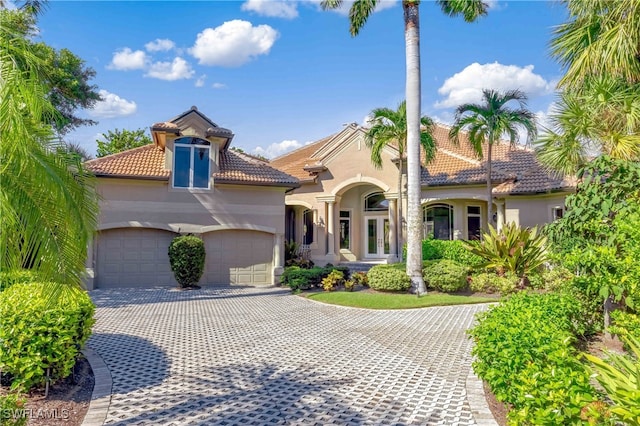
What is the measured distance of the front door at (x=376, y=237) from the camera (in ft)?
84.5

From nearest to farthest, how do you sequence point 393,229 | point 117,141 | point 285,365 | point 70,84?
point 285,365, point 70,84, point 393,229, point 117,141

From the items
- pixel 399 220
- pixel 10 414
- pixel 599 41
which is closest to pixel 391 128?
pixel 399 220

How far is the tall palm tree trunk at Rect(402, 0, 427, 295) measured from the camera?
51.5 ft

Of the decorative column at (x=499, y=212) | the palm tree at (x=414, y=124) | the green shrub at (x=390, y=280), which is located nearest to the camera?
the green shrub at (x=390, y=280)

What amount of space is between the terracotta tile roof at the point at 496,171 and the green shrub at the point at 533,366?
49.5ft

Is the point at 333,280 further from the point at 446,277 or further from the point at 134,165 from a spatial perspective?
the point at 134,165

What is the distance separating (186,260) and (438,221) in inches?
574

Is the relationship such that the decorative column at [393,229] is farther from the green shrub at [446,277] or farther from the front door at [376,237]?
the green shrub at [446,277]

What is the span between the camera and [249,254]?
20484 mm

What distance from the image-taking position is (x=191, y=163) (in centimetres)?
1991

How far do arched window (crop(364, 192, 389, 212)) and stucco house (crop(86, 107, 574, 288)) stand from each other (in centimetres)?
114

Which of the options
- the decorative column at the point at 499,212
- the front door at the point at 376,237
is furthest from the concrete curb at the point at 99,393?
the front door at the point at 376,237

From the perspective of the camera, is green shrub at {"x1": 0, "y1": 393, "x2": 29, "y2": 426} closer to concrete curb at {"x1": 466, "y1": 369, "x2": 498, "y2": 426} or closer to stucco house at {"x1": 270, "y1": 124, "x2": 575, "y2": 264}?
concrete curb at {"x1": 466, "y1": 369, "x2": 498, "y2": 426}

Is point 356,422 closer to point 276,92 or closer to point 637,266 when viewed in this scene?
point 637,266
